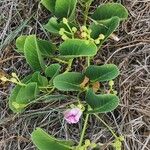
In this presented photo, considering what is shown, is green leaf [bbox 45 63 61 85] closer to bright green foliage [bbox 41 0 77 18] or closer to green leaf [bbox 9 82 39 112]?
green leaf [bbox 9 82 39 112]

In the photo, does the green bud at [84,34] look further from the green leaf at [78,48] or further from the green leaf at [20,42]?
the green leaf at [20,42]

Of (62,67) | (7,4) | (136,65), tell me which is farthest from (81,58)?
(7,4)

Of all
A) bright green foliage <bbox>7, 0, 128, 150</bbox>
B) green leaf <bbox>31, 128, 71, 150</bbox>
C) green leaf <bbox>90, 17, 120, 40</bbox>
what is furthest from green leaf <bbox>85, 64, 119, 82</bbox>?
green leaf <bbox>31, 128, 71, 150</bbox>

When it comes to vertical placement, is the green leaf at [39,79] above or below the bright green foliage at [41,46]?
below

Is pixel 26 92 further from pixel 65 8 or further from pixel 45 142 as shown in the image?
pixel 65 8

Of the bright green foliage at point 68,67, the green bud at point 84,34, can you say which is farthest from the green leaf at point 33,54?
the green bud at point 84,34

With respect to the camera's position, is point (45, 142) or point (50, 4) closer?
point (45, 142)

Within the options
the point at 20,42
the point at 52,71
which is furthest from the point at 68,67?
the point at 20,42
